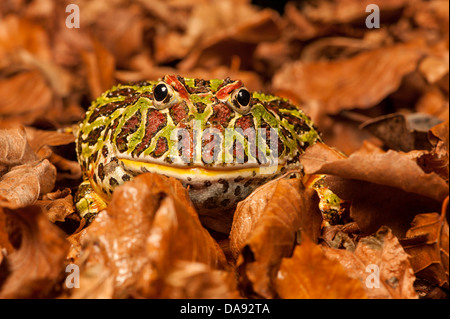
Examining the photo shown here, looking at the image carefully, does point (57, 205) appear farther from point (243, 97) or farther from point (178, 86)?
point (243, 97)

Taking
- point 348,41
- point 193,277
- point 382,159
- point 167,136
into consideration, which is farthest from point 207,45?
point 193,277

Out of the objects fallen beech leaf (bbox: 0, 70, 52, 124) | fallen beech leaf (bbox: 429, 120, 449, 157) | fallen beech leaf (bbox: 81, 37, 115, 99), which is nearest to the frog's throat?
fallen beech leaf (bbox: 429, 120, 449, 157)

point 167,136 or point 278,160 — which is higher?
point 167,136

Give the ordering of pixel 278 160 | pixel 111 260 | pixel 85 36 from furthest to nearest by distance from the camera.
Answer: pixel 85 36 → pixel 278 160 → pixel 111 260

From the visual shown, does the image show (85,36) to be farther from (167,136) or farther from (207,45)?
(167,136)

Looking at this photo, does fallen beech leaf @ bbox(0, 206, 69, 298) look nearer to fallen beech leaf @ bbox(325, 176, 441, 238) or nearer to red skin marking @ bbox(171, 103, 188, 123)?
red skin marking @ bbox(171, 103, 188, 123)

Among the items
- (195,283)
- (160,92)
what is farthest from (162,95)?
(195,283)
